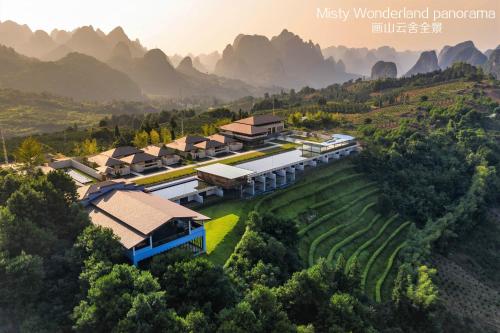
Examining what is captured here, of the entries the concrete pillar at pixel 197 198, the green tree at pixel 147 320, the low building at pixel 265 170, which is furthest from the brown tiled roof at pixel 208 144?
the green tree at pixel 147 320

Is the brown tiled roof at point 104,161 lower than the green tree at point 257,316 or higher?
higher

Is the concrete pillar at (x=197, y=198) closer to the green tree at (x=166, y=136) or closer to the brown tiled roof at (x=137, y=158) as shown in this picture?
the brown tiled roof at (x=137, y=158)

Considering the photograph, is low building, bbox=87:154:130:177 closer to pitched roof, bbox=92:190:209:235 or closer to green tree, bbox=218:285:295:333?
pitched roof, bbox=92:190:209:235

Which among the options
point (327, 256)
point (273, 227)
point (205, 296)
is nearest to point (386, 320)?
point (327, 256)

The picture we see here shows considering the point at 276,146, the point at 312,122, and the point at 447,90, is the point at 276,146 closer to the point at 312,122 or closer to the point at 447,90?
the point at 312,122

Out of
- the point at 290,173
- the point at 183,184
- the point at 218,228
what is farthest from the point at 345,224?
the point at 183,184

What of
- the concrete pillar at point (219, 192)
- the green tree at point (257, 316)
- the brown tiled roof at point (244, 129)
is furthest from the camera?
the brown tiled roof at point (244, 129)

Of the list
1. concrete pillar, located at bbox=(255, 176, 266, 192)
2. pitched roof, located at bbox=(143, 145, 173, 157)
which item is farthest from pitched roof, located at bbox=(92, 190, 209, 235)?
pitched roof, located at bbox=(143, 145, 173, 157)
